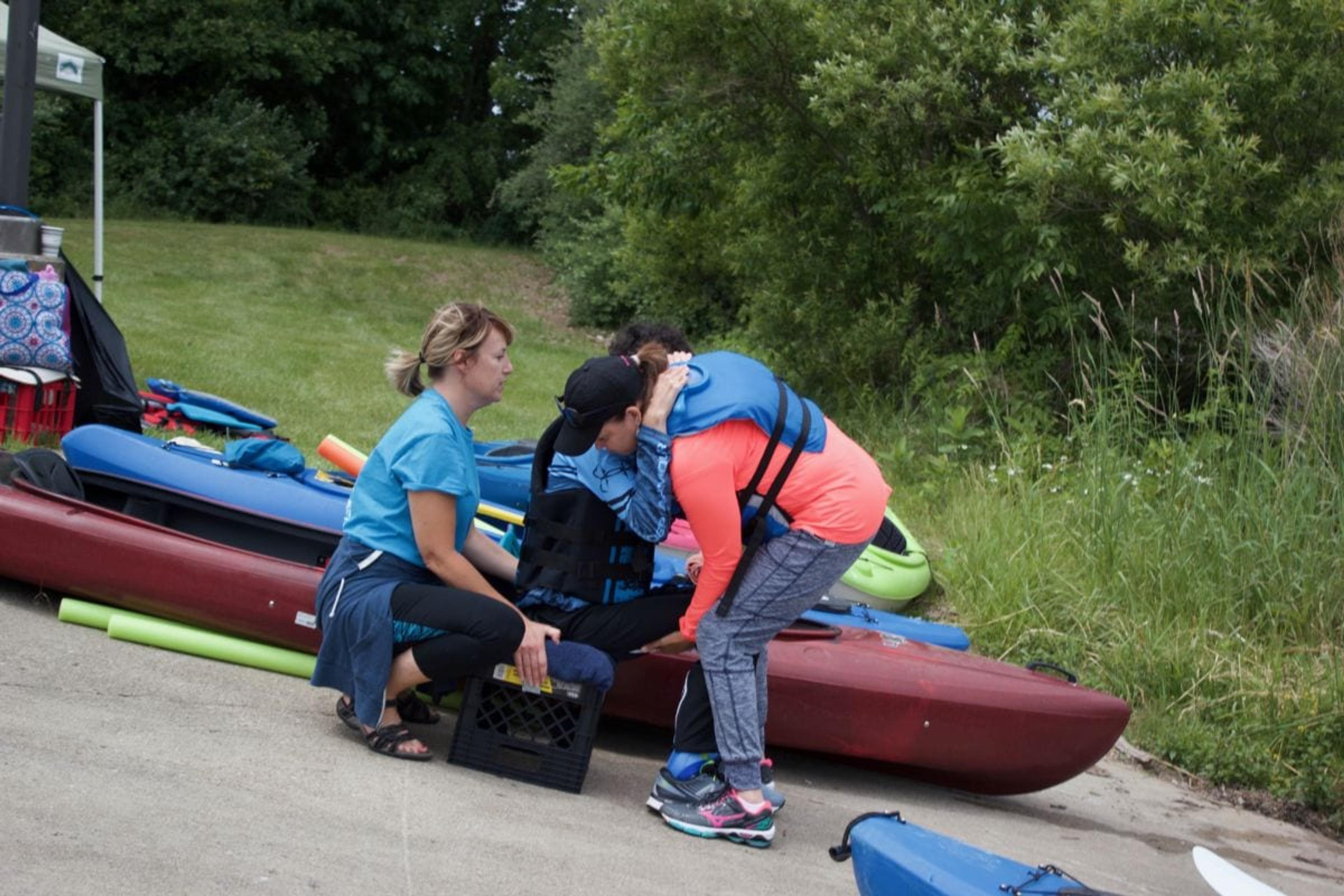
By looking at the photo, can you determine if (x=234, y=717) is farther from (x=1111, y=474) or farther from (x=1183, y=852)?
(x=1111, y=474)

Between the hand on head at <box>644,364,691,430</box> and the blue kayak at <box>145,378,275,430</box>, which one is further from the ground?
the hand on head at <box>644,364,691,430</box>

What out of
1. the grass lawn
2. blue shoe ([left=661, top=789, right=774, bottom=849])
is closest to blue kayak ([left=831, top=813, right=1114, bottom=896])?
blue shoe ([left=661, top=789, right=774, bottom=849])

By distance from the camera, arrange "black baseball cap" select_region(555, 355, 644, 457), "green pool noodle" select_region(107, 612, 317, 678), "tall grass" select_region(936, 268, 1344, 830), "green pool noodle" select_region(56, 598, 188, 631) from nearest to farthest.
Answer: "black baseball cap" select_region(555, 355, 644, 457)
"green pool noodle" select_region(107, 612, 317, 678)
"green pool noodle" select_region(56, 598, 188, 631)
"tall grass" select_region(936, 268, 1344, 830)

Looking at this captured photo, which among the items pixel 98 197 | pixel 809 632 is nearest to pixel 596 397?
pixel 809 632

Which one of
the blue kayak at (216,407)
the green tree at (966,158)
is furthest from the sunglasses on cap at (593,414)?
the blue kayak at (216,407)

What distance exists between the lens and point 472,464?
443 centimetres

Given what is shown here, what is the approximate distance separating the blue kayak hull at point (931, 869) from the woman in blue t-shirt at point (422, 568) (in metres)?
1.26

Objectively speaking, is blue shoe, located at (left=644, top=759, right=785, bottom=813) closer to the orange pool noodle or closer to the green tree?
the orange pool noodle

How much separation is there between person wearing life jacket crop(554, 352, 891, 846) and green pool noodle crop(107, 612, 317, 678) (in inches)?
63.2

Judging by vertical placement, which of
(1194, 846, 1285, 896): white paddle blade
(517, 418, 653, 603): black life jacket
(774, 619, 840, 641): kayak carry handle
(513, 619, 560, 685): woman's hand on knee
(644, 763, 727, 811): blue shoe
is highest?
(517, 418, 653, 603): black life jacket

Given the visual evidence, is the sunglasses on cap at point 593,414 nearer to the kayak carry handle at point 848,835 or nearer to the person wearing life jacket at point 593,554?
the person wearing life jacket at point 593,554

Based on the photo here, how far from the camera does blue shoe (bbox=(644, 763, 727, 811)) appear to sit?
4.30 meters

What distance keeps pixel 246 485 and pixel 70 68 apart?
7449 mm

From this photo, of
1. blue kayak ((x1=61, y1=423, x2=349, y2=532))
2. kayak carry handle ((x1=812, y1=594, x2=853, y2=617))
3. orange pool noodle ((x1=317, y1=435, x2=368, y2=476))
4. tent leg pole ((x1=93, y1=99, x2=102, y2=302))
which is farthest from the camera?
tent leg pole ((x1=93, y1=99, x2=102, y2=302))
